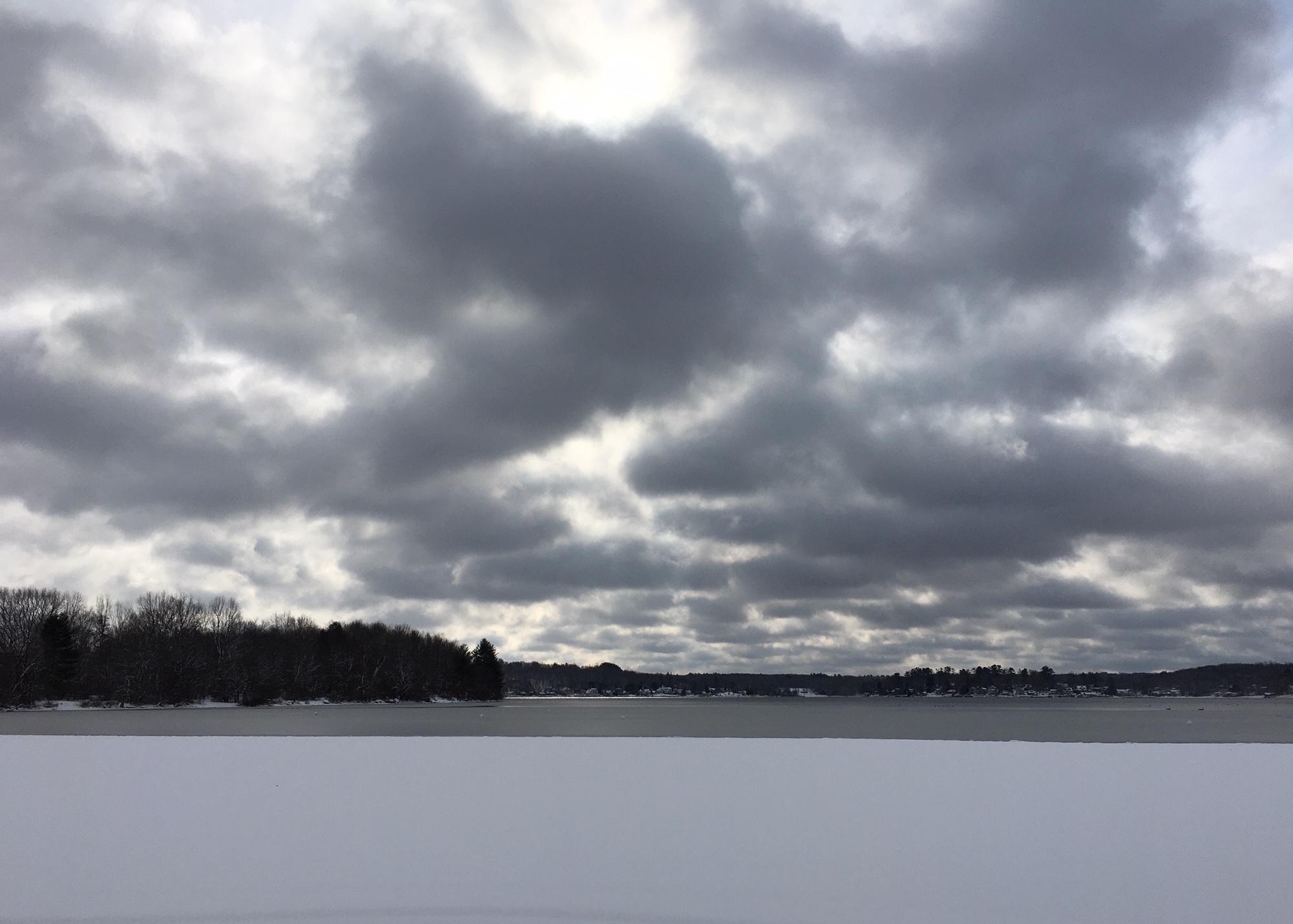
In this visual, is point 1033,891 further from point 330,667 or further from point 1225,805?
point 330,667

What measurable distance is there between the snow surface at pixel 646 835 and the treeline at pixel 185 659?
99.4 metres

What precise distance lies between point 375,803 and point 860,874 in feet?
32.8

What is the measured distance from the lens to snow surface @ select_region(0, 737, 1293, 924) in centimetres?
1311

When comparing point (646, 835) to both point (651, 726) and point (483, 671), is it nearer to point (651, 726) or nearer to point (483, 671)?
point (651, 726)

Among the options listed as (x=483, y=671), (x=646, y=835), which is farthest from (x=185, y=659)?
(x=646, y=835)

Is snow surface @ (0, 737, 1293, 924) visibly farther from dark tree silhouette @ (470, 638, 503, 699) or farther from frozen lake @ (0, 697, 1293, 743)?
dark tree silhouette @ (470, 638, 503, 699)

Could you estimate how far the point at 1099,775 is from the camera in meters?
22.8

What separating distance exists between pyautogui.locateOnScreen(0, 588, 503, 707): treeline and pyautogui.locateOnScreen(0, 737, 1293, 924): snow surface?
99.4 meters

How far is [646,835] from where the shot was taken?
17281 mm

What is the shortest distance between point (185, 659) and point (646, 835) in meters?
125

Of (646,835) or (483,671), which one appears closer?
(646,835)

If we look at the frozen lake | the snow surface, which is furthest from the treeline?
the snow surface

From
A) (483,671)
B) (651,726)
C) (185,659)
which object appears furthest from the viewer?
(483,671)

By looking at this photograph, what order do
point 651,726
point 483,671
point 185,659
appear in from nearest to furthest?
point 651,726 → point 185,659 → point 483,671
